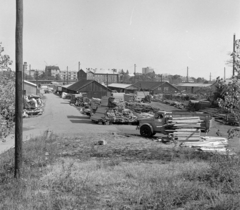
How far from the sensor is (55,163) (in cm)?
1212

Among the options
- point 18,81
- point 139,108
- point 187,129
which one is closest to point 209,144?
point 187,129

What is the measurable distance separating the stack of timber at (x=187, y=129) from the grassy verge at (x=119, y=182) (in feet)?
11.3

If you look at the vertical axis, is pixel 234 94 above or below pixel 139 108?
above

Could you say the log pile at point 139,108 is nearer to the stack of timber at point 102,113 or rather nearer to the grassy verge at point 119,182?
the stack of timber at point 102,113

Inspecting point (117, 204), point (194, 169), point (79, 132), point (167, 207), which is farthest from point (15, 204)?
point (79, 132)

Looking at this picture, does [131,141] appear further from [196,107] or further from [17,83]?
[196,107]

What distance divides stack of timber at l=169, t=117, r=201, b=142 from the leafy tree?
1177 centimetres

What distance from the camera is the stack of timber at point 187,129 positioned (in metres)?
18.2

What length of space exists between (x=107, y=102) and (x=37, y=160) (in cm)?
1572

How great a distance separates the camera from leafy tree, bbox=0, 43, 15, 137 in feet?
26.4

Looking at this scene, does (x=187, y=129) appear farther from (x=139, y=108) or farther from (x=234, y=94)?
(x=139, y=108)

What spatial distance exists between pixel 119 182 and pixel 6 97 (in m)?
4.28

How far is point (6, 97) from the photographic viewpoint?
809cm

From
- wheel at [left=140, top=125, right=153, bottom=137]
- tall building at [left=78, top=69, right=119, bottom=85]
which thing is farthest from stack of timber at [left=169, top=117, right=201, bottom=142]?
tall building at [left=78, top=69, right=119, bottom=85]
